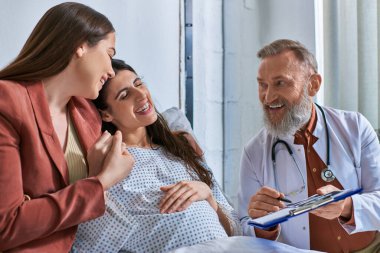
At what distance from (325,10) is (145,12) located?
871mm

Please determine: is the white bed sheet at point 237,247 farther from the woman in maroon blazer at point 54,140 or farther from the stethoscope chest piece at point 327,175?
the stethoscope chest piece at point 327,175

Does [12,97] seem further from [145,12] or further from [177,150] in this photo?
[145,12]

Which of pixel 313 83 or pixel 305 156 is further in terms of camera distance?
pixel 313 83

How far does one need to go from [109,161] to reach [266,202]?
51 cm

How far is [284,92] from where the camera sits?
2.01m

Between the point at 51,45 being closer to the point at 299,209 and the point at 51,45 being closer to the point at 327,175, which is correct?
the point at 299,209

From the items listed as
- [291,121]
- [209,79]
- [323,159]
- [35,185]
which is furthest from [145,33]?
[35,185]

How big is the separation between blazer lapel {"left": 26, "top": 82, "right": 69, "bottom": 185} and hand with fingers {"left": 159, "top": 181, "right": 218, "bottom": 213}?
0.95ft

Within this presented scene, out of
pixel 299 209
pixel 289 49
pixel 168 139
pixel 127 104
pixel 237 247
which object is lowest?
pixel 237 247

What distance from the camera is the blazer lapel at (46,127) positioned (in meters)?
1.42

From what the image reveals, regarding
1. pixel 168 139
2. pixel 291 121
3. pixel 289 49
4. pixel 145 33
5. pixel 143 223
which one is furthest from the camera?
pixel 145 33

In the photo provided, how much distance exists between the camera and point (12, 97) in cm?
138

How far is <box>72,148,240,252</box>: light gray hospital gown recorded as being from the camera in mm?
1538

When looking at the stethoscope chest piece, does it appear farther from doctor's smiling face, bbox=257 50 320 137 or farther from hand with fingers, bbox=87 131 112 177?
hand with fingers, bbox=87 131 112 177
